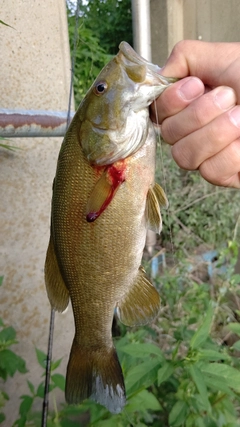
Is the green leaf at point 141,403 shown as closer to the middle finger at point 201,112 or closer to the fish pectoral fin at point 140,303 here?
the fish pectoral fin at point 140,303

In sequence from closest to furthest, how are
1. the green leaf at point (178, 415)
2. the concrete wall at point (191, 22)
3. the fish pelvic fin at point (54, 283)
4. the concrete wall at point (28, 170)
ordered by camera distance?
the fish pelvic fin at point (54, 283) < the green leaf at point (178, 415) < the concrete wall at point (28, 170) < the concrete wall at point (191, 22)

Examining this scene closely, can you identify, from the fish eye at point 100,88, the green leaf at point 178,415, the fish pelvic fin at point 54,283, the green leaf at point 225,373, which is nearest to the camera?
the fish eye at point 100,88

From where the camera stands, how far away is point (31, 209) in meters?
1.82

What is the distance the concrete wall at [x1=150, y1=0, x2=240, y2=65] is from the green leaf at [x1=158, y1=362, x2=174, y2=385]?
8.89 feet

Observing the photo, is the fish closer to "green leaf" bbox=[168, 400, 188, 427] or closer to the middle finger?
the middle finger

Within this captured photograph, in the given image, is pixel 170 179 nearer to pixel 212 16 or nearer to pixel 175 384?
pixel 212 16

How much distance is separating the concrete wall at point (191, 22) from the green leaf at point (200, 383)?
2.72 m

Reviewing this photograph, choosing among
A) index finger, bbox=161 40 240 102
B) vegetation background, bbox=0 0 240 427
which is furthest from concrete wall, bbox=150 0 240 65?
index finger, bbox=161 40 240 102

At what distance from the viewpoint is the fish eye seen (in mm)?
778

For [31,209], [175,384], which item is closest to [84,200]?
[175,384]

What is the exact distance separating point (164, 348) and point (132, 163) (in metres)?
1.58

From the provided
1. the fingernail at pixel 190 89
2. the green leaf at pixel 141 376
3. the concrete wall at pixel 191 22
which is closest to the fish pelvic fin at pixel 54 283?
the green leaf at pixel 141 376

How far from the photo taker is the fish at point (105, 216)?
0.78m

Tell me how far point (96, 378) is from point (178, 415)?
40cm
